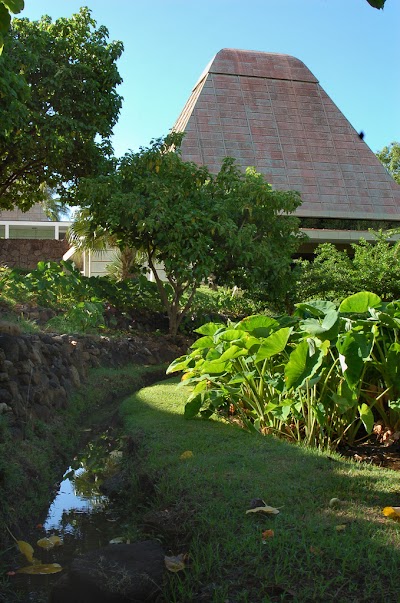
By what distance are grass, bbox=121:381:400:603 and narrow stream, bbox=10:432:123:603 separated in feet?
0.83

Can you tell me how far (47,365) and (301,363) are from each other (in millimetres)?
3370

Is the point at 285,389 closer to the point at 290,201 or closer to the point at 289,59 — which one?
the point at 290,201

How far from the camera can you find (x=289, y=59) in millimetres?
28109

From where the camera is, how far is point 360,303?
5.27m

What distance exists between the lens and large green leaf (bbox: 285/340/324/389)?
4.76 metres

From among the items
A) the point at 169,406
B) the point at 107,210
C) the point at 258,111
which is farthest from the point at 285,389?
the point at 258,111

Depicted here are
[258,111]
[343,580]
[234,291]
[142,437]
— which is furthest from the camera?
[258,111]

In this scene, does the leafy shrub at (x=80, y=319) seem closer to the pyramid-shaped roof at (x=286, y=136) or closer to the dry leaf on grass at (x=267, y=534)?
the dry leaf on grass at (x=267, y=534)

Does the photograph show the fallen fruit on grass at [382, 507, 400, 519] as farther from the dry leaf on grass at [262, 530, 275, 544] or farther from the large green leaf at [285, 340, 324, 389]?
the large green leaf at [285, 340, 324, 389]

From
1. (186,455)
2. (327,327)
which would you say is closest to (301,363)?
(327,327)

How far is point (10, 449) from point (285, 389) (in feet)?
6.79

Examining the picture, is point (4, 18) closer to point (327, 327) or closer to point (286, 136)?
point (327, 327)

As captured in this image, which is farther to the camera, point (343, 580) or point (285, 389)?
point (285, 389)

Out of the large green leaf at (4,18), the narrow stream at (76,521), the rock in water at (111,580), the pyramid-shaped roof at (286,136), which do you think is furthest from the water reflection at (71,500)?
the pyramid-shaped roof at (286,136)
